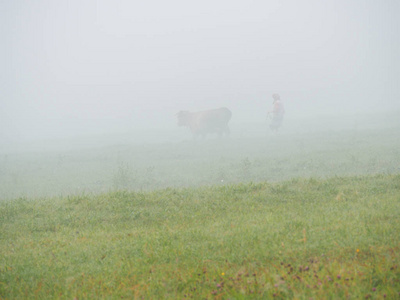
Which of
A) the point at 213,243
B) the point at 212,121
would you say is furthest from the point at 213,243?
the point at 212,121

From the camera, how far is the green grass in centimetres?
410

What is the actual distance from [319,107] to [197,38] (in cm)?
7496

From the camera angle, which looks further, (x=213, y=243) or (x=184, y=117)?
(x=184, y=117)

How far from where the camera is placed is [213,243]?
5.39 m

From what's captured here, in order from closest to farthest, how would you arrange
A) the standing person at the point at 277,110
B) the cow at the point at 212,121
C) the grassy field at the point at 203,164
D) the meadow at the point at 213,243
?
the meadow at the point at 213,243 < the grassy field at the point at 203,164 < the standing person at the point at 277,110 < the cow at the point at 212,121

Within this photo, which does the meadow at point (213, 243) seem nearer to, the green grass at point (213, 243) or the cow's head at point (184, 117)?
the green grass at point (213, 243)

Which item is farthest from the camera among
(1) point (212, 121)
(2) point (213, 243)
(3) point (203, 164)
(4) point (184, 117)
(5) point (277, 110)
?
(4) point (184, 117)

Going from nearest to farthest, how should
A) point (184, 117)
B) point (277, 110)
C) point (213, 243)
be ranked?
point (213, 243)
point (277, 110)
point (184, 117)

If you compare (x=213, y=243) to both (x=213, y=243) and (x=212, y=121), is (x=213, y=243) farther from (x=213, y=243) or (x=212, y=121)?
(x=212, y=121)

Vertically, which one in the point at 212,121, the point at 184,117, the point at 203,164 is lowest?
the point at 203,164

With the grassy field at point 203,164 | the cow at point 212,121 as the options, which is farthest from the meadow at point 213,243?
the cow at point 212,121

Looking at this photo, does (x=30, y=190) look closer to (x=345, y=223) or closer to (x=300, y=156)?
(x=300, y=156)

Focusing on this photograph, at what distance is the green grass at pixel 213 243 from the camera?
13.4 feet

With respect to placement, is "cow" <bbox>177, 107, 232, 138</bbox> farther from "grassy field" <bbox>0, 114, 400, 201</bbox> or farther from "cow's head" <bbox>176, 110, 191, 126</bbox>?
"grassy field" <bbox>0, 114, 400, 201</bbox>
